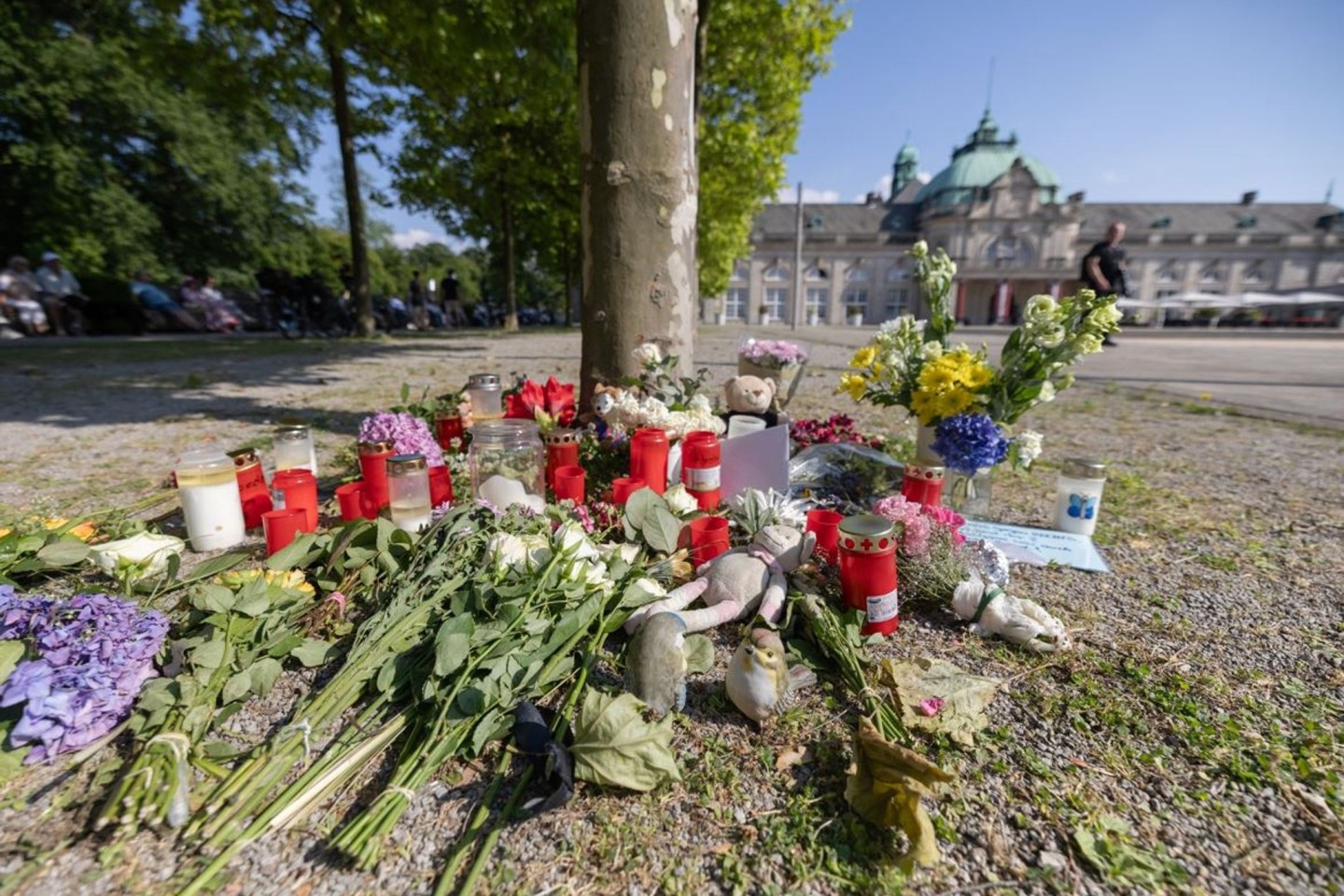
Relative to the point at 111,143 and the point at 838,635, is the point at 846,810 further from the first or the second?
the point at 111,143

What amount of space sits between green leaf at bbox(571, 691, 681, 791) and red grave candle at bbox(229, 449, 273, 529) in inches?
78.2

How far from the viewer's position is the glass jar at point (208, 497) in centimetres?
221

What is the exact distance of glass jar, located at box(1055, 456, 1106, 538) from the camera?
8.07 feet

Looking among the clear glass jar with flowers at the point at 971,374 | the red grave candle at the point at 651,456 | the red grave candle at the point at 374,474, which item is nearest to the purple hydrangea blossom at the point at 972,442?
the clear glass jar with flowers at the point at 971,374

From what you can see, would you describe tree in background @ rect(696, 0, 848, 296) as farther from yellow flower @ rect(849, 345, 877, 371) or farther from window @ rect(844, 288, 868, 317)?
window @ rect(844, 288, 868, 317)

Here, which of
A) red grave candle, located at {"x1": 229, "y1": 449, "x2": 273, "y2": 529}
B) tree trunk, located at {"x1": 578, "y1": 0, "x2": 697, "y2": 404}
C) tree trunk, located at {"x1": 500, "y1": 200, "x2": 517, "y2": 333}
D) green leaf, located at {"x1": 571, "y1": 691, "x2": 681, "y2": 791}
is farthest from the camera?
tree trunk, located at {"x1": 500, "y1": 200, "x2": 517, "y2": 333}

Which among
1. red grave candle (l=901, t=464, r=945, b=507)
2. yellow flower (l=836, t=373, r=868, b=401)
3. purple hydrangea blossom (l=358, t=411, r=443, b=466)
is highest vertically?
yellow flower (l=836, t=373, r=868, b=401)

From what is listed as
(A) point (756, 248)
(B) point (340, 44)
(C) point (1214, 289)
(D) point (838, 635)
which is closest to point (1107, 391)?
(D) point (838, 635)

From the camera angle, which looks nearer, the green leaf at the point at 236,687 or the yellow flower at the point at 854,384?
the green leaf at the point at 236,687

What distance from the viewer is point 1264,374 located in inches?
343

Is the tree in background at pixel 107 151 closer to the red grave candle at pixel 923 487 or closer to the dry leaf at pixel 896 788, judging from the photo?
the red grave candle at pixel 923 487

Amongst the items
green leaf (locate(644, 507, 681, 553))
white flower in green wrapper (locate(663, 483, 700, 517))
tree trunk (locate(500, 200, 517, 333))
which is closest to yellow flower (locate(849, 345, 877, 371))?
white flower in green wrapper (locate(663, 483, 700, 517))

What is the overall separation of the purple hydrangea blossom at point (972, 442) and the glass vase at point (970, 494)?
8.4 inches

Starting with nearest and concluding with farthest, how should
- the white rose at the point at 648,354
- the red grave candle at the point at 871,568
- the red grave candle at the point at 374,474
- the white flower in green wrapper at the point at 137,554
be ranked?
the red grave candle at the point at 871,568, the white flower in green wrapper at the point at 137,554, the red grave candle at the point at 374,474, the white rose at the point at 648,354
